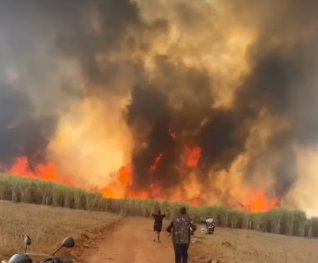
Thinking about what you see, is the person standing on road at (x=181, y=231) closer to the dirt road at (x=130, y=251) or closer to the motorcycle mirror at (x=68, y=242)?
the dirt road at (x=130, y=251)

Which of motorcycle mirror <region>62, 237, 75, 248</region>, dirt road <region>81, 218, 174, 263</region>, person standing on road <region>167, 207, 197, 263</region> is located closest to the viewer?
motorcycle mirror <region>62, 237, 75, 248</region>

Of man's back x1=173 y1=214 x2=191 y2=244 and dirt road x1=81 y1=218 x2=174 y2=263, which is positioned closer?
man's back x1=173 y1=214 x2=191 y2=244

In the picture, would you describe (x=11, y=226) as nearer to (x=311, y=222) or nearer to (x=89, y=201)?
(x=89, y=201)

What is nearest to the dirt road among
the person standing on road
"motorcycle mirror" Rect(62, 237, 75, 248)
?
the person standing on road

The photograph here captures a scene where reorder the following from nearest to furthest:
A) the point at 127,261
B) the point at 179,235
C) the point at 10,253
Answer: the point at 179,235
the point at 10,253
the point at 127,261

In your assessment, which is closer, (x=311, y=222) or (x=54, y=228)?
(x=54, y=228)

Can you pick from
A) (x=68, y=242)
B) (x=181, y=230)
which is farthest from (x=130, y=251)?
(x=68, y=242)

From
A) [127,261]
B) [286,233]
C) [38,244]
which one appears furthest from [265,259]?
[286,233]

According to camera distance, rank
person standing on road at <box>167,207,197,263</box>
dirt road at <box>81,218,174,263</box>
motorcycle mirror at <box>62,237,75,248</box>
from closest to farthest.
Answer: motorcycle mirror at <box>62,237,75,248</box> < person standing on road at <box>167,207,197,263</box> < dirt road at <box>81,218,174,263</box>

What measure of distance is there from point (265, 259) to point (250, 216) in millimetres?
58541

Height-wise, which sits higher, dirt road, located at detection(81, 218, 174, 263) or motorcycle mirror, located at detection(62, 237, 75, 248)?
motorcycle mirror, located at detection(62, 237, 75, 248)

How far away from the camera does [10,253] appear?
23.6 m

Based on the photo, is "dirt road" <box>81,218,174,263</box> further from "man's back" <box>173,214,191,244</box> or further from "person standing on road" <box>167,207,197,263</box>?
"man's back" <box>173,214,191,244</box>

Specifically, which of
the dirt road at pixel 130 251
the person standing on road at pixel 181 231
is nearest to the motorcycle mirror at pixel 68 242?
the person standing on road at pixel 181 231
